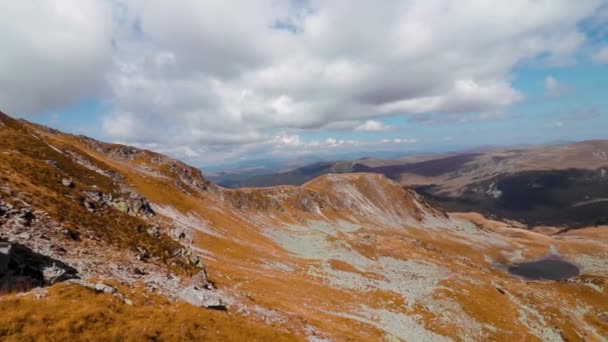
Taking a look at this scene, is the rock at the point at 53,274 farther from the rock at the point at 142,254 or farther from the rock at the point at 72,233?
the rock at the point at 142,254

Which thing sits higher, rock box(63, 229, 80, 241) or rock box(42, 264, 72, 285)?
rock box(63, 229, 80, 241)

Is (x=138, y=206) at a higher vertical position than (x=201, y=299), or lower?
higher

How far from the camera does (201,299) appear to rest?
28609 mm

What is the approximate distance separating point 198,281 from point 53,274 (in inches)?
641

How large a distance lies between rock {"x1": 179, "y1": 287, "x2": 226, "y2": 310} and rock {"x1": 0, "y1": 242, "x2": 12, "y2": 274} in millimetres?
12699

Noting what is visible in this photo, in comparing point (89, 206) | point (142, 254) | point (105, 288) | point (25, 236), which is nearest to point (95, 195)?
point (89, 206)

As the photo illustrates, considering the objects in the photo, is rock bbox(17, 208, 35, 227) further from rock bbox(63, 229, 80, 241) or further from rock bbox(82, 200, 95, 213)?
rock bbox(82, 200, 95, 213)

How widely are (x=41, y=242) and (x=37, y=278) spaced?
767cm

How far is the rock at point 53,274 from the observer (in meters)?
21.7

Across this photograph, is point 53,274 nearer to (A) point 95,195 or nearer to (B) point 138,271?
(B) point 138,271

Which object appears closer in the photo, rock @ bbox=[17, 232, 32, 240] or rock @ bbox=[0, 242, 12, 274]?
rock @ bbox=[0, 242, 12, 274]

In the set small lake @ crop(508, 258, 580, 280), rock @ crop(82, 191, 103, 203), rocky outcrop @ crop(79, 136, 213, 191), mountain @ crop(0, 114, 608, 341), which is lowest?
small lake @ crop(508, 258, 580, 280)

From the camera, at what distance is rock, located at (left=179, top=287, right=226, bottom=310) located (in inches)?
1107

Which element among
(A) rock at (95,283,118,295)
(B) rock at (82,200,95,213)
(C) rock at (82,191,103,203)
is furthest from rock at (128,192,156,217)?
(A) rock at (95,283,118,295)
